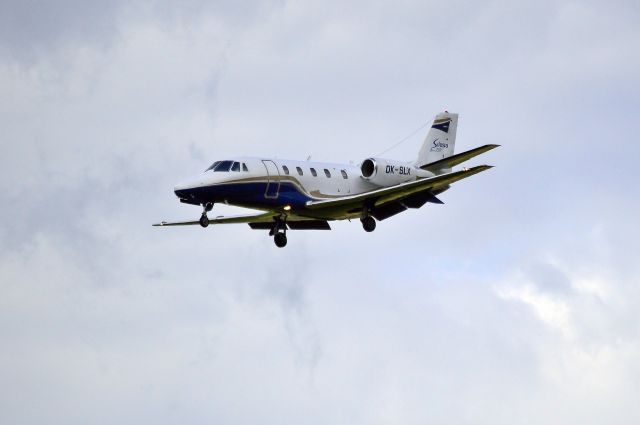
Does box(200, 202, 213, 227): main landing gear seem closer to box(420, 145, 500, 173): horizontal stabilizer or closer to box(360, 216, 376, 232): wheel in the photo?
box(360, 216, 376, 232): wheel

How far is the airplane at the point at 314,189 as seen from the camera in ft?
167

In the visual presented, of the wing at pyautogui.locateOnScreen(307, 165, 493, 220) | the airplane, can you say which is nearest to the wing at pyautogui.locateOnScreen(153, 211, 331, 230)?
the airplane

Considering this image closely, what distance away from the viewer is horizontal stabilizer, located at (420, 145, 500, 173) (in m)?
49.3

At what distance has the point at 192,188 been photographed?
164 feet

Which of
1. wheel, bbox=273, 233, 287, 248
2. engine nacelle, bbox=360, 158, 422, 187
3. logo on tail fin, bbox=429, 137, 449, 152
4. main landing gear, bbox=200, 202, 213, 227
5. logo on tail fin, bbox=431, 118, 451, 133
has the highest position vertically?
logo on tail fin, bbox=431, 118, 451, 133

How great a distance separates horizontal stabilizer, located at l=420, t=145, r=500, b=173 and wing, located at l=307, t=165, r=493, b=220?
70cm

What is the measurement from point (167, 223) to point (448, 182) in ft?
42.1

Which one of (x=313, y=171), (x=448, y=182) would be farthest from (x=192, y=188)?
(x=448, y=182)

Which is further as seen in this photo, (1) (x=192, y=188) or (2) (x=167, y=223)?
(2) (x=167, y=223)

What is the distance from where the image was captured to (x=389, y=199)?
177 ft

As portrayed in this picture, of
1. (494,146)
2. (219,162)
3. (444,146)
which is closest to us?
(494,146)

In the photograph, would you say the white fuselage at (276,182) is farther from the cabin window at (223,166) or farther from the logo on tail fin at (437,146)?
the logo on tail fin at (437,146)

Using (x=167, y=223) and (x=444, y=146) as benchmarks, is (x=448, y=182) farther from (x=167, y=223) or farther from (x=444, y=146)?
(x=167, y=223)

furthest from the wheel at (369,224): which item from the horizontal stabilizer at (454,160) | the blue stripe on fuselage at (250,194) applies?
the horizontal stabilizer at (454,160)
